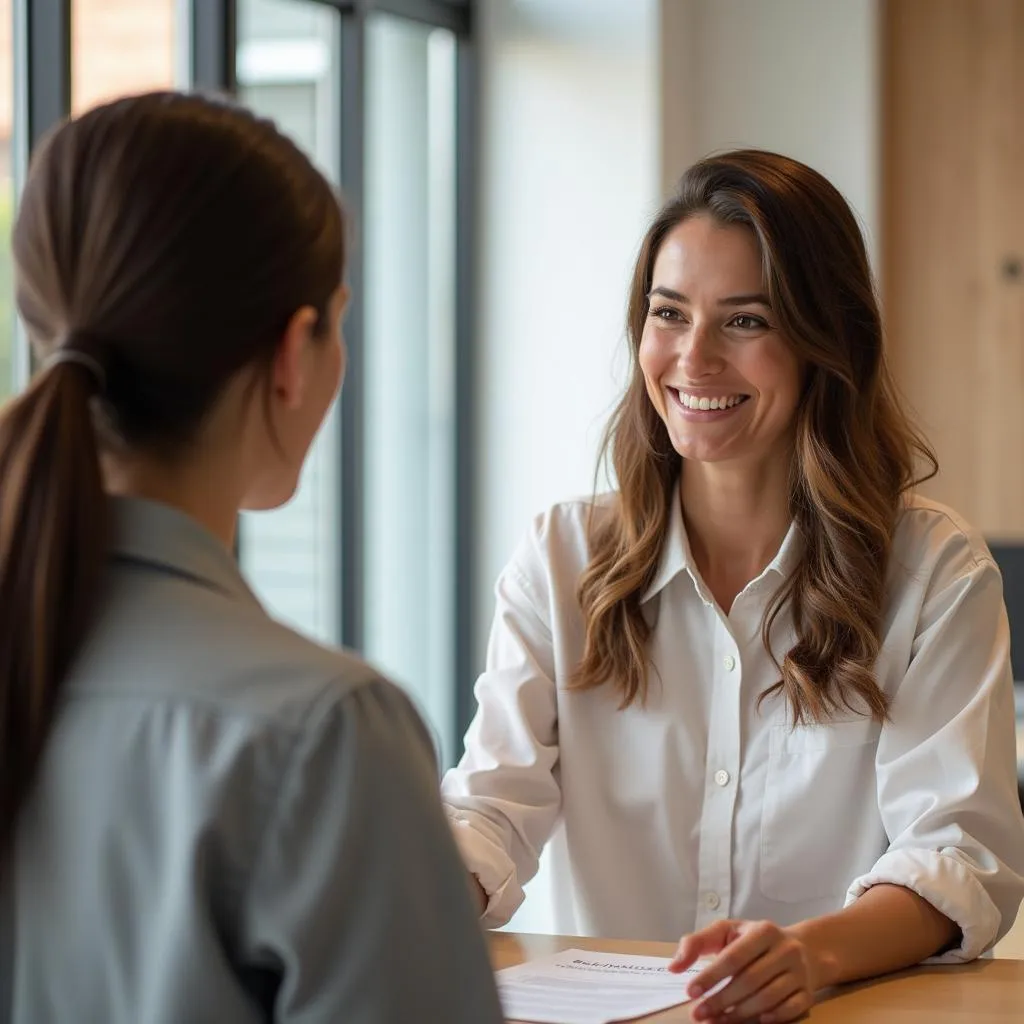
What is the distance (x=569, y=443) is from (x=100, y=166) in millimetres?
2937

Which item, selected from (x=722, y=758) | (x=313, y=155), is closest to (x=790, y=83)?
(x=313, y=155)

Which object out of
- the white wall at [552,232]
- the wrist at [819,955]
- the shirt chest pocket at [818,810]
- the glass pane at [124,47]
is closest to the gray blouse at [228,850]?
the wrist at [819,955]

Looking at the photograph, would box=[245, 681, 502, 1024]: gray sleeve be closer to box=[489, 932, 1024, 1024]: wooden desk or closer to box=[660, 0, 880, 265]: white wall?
box=[489, 932, 1024, 1024]: wooden desk

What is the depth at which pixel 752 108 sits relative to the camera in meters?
3.94

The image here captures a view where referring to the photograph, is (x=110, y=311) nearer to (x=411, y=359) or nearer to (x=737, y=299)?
(x=737, y=299)

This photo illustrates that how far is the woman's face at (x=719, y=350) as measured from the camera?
178 centimetres

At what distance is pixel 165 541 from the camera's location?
0.83m

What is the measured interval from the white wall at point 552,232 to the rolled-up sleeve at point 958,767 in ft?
6.27

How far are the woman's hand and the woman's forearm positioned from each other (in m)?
0.06

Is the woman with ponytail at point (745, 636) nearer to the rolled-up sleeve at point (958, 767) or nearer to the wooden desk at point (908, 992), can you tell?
the rolled-up sleeve at point (958, 767)

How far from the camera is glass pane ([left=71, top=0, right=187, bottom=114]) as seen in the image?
2717mm

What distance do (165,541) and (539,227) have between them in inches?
118

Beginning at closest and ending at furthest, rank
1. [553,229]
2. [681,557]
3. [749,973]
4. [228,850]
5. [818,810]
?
[228,850] → [749,973] → [818,810] → [681,557] → [553,229]

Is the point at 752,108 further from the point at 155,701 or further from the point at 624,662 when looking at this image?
the point at 155,701
